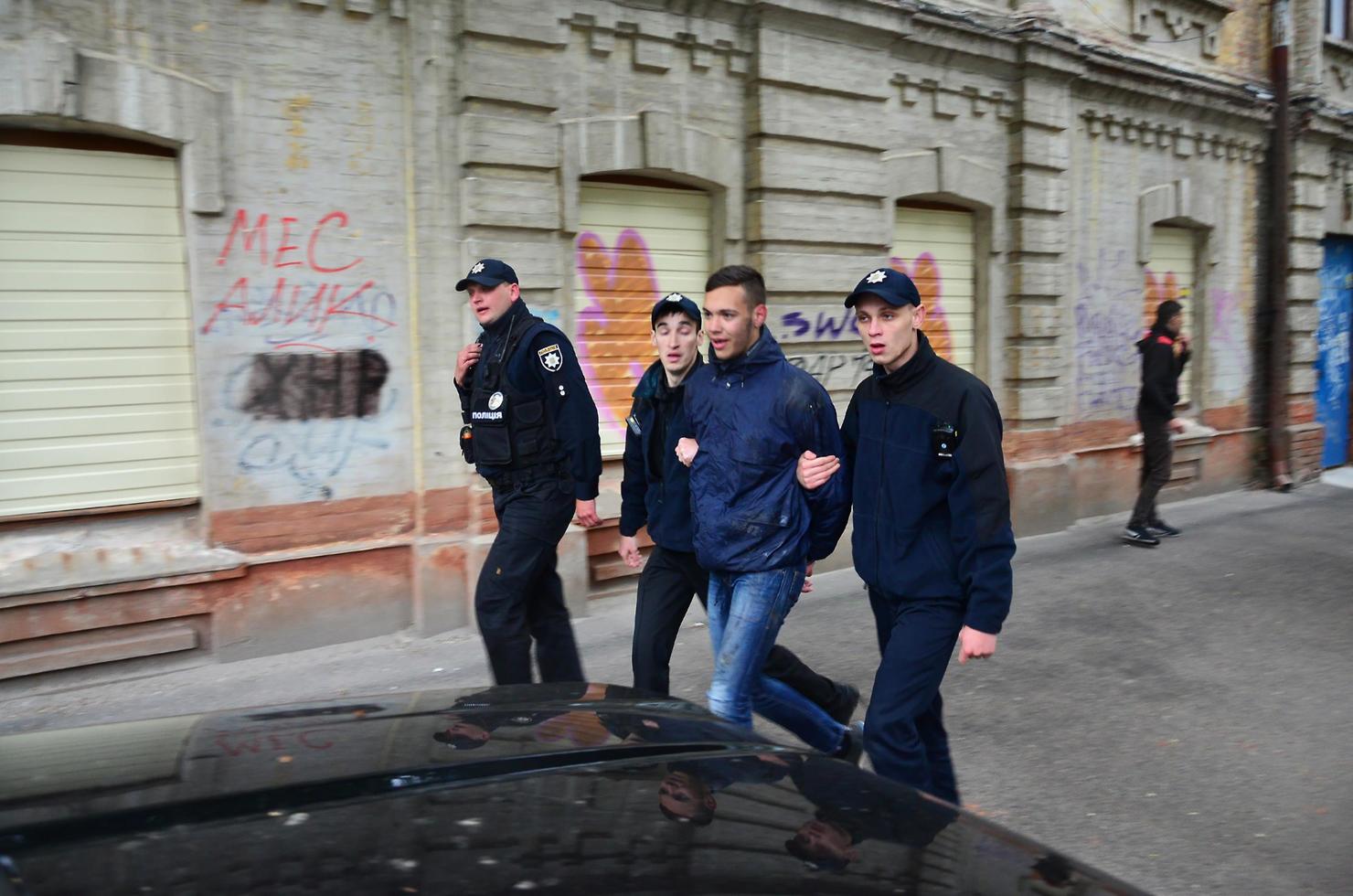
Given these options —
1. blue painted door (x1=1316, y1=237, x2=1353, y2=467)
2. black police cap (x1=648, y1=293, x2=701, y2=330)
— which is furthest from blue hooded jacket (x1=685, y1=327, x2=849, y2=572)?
blue painted door (x1=1316, y1=237, x2=1353, y2=467)

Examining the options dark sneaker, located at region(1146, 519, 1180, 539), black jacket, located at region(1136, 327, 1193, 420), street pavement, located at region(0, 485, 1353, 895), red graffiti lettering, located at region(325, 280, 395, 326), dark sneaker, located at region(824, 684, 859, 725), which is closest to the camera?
street pavement, located at region(0, 485, 1353, 895)

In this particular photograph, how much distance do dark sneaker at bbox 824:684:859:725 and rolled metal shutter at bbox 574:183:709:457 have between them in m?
3.49

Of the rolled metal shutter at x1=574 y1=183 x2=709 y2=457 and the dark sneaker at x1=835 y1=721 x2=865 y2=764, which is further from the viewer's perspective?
the rolled metal shutter at x1=574 y1=183 x2=709 y2=457

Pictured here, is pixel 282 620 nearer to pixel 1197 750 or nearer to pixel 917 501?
pixel 917 501

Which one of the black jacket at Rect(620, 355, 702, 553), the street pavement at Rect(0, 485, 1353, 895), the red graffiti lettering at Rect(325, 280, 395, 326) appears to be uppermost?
the red graffiti lettering at Rect(325, 280, 395, 326)

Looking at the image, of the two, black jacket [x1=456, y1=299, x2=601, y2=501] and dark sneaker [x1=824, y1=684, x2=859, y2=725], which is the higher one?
black jacket [x1=456, y1=299, x2=601, y2=501]

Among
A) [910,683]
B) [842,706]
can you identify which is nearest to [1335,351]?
[842,706]

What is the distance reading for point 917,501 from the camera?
343 centimetres

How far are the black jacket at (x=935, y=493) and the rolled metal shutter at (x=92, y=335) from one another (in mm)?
4084

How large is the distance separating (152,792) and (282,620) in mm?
4745

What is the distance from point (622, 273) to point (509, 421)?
10.6ft

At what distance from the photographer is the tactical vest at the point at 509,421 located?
4.61 meters

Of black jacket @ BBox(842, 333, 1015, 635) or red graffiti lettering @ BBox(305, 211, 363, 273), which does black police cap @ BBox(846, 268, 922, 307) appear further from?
red graffiti lettering @ BBox(305, 211, 363, 273)

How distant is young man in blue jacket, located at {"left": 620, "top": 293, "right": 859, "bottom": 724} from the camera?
4164 mm
